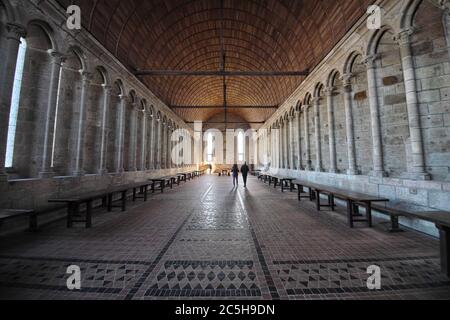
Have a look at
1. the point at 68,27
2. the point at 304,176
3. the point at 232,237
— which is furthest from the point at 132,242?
the point at 304,176

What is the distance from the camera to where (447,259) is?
2.65 meters

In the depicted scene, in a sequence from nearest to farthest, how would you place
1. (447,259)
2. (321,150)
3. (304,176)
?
1. (447,259)
2. (321,150)
3. (304,176)

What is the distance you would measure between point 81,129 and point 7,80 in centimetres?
258

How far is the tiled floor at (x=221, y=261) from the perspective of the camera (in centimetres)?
236

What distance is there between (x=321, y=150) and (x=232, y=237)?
789 cm

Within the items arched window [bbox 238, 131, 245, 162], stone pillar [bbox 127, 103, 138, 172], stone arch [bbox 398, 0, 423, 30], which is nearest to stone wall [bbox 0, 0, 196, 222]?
stone pillar [bbox 127, 103, 138, 172]

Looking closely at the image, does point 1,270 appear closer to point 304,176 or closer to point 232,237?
point 232,237

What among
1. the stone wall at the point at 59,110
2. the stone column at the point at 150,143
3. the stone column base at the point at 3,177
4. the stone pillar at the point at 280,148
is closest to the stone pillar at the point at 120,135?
the stone wall at the point at 59,110

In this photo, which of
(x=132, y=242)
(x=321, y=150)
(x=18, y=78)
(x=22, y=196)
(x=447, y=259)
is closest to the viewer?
(x=447, y=259)

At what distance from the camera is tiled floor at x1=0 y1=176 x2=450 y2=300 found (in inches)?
93.0

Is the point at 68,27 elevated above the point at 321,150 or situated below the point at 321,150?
above

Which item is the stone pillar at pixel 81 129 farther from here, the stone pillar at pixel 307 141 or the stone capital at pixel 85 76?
the stone pillar at pixel 307 141
